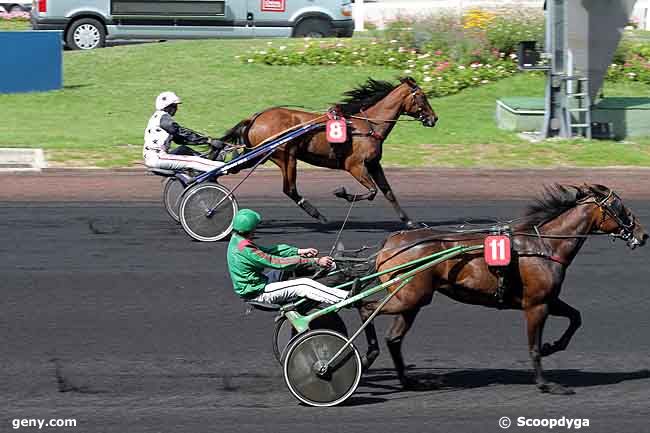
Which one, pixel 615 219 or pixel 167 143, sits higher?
pixel 167 143

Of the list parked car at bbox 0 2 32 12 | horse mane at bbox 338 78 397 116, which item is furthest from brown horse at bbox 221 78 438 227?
parked car at bbox 0 2 32 12

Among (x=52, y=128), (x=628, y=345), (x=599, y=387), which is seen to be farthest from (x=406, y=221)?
(x=52, y=128)

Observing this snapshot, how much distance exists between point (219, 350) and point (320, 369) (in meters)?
1.55

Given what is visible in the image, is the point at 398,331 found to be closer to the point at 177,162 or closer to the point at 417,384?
the point at 417,384

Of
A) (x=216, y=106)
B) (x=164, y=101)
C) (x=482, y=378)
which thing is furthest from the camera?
(x=216, y=106)

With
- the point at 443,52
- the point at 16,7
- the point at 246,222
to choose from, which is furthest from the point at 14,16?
the point at 246,222

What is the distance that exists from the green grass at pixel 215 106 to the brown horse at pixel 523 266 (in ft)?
31.6

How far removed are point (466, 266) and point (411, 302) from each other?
18.0 inches

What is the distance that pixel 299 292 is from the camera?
748 centimetres

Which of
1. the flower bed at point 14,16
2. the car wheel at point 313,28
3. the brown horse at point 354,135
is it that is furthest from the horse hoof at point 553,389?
the flower bed at point 14,16

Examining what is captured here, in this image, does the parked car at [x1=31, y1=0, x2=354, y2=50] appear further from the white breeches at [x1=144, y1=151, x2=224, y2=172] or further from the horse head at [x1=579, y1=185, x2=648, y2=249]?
the horse head at [x1=579, y1=185, x2=648, y2=249]

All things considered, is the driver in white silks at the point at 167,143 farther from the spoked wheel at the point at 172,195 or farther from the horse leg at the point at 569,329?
the horse leg at the point at 569,329

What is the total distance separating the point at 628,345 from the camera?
8.88m

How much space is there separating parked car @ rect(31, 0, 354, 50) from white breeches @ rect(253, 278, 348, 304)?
58.7 feet
